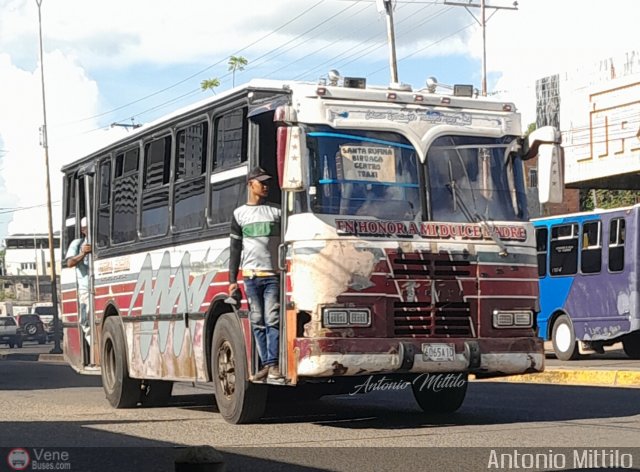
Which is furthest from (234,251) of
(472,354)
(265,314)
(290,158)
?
(472,354)

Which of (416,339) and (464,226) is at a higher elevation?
(464,226)

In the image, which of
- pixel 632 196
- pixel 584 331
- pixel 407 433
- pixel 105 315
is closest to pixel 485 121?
pixel 407 433

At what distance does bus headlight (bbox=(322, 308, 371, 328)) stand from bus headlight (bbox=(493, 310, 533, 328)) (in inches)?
51.1

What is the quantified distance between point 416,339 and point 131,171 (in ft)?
17.4

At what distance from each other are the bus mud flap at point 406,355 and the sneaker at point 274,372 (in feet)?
3.58

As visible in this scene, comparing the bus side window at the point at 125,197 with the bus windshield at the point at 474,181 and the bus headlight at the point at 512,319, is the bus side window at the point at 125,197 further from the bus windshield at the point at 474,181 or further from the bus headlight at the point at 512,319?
the bus headlight at the point at 512,319

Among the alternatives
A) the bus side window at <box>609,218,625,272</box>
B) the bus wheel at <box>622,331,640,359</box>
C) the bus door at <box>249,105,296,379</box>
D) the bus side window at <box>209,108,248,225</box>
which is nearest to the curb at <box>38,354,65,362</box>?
the bus wheel at <box>622,331,640,359</box>

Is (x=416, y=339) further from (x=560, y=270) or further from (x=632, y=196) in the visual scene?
(x=632, y=196)

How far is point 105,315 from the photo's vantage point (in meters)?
16.7

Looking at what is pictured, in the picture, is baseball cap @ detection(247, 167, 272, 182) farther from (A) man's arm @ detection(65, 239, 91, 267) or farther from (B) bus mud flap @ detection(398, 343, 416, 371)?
(A) man's arm @ detection(65, 239, 91, 267)

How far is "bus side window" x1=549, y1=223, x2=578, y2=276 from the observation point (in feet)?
91.1

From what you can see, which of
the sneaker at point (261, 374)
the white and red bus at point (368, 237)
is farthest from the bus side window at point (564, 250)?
the sneaker at point (261, 374)

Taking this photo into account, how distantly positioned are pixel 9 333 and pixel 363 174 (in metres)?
55.0

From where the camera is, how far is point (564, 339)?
2798cm
